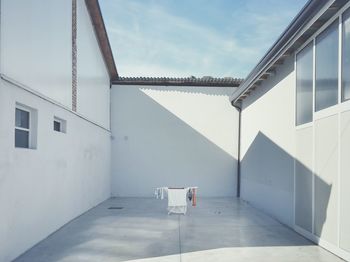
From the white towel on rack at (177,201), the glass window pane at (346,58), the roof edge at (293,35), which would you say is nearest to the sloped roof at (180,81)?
the roof edge at (293,35)

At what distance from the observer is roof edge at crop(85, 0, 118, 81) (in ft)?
34.1

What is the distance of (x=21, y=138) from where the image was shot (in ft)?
18.6

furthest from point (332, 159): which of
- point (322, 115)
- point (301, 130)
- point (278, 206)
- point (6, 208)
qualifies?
point (6, 208)

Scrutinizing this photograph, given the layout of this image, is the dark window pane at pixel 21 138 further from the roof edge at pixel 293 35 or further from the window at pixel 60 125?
the roof edge at pixel 293 35

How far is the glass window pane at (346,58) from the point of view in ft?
16.4

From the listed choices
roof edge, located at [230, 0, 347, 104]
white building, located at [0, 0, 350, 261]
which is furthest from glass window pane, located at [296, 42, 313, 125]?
roof edge, located at [230, 0, 347, 104]

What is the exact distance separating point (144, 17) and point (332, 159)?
23.7ft

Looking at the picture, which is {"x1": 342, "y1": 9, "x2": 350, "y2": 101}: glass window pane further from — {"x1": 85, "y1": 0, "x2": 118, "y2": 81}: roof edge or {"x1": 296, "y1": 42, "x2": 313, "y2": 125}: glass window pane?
{"x1": 85, "y1": 0, "x2": 118, "y2": 81}: roof edge

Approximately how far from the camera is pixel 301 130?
272 inches

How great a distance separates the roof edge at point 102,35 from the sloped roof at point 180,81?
512 millimetres

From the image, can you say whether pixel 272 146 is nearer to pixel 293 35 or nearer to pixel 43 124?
pixel 293 35

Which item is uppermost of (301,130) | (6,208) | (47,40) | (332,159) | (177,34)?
(177,34)

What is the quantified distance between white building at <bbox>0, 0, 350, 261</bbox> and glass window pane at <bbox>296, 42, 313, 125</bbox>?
0.04 metres

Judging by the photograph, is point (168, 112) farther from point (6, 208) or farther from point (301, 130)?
point (6, 208)
